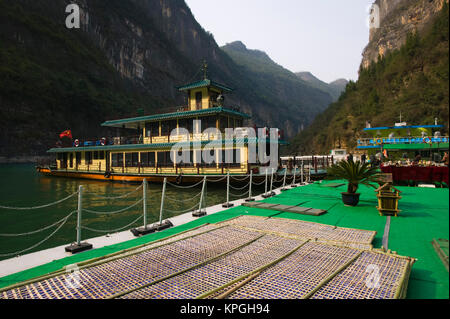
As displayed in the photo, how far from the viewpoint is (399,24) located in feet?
284

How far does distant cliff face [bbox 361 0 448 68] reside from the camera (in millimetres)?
74750

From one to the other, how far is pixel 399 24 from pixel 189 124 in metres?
101

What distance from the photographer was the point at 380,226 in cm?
621

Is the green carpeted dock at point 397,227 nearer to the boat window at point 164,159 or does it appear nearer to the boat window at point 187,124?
the boat window at point 187,124

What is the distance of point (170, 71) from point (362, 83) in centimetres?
8064

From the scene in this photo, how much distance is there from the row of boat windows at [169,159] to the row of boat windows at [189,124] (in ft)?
6.85

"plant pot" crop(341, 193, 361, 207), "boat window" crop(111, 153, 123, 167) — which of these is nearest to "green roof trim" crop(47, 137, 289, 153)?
"boat window" crop(111, 153, 123, 167)

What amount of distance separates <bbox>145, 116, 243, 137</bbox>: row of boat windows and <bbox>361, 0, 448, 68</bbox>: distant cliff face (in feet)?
268

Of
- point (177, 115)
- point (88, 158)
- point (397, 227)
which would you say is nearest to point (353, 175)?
point (397, 227)

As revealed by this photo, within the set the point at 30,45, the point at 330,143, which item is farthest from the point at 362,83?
the point at 30,45

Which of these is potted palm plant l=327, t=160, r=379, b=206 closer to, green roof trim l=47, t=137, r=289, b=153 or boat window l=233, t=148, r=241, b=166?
green roof trim l=47, t=137, r=289, b=153

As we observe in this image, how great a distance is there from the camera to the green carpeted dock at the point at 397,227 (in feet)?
10.8

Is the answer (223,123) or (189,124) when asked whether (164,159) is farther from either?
(223,123)
